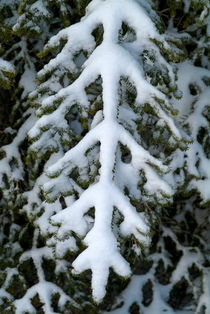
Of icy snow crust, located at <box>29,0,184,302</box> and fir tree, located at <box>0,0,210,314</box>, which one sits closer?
icy snow crust, located at <box>29,0,184,302</box>

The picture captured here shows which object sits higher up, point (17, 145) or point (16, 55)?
point (16, 55)

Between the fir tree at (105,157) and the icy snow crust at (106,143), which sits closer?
the icy snow crust at (106,143)

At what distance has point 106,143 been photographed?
1698 mm

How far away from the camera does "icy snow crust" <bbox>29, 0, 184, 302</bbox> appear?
159 centimetres

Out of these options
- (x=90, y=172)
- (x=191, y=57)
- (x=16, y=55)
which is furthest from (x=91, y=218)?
(x=16, y=55)

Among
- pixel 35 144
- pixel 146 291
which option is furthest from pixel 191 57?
pixel 146 291

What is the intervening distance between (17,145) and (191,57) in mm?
1509

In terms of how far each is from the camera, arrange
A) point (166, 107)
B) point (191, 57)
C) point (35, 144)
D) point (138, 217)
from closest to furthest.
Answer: point (138, 217)
point (166, 107)
point (35, 144)
point (191, 57)

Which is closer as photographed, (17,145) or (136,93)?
(136,93)

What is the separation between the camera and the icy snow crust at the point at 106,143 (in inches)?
62.4

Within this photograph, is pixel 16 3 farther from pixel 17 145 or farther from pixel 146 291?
pixel 146 291

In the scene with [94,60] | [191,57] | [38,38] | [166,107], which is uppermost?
[94,60]

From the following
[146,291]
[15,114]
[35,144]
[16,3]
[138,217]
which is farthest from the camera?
[146,291]

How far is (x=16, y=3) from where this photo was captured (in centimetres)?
302
